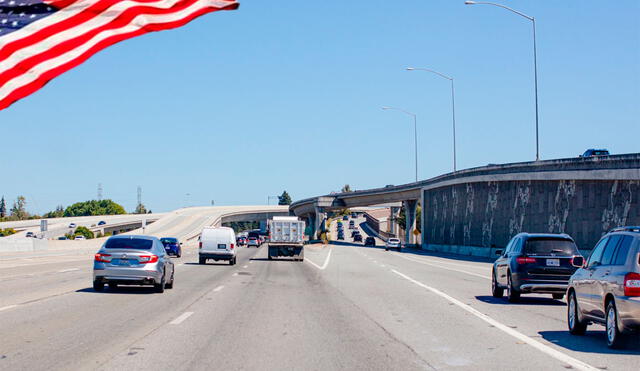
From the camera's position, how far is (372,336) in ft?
43.4

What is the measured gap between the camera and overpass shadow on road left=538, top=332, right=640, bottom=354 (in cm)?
1197

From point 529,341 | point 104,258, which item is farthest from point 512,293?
point 104,258

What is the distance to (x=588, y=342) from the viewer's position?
42.6 ft

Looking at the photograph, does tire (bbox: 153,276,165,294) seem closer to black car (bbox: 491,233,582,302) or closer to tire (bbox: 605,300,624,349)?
black car (bbox: 491,233,582,302)

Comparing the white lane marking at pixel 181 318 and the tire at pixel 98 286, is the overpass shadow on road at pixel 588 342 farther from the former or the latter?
the tire at pixel 98 286

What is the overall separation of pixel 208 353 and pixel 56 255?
4951 centimetres

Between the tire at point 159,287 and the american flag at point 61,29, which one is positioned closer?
the american flag at point 61,29

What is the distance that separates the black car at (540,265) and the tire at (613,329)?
789 centimetres

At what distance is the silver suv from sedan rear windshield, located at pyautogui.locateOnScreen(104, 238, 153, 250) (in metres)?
11.9

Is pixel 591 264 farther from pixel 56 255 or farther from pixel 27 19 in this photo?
pixel 56 255

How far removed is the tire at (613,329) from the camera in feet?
38.9

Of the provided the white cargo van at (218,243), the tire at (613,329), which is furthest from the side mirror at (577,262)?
the white cargo van at (218,243)

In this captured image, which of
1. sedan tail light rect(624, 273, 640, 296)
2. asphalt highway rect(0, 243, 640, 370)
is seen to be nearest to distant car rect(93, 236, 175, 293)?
asphalt highway rect(0, 243, 640, 370)

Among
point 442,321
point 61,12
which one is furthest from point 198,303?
point 61,12
